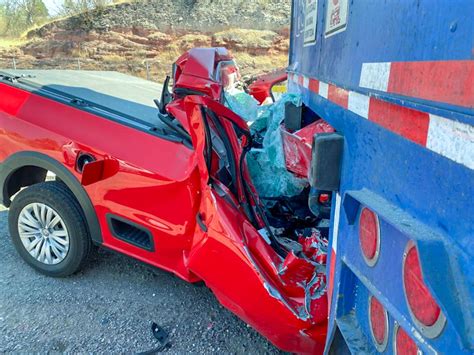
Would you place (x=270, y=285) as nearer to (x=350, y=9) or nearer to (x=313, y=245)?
(x=313, y=245)

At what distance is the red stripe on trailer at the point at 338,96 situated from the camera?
1.55 metres

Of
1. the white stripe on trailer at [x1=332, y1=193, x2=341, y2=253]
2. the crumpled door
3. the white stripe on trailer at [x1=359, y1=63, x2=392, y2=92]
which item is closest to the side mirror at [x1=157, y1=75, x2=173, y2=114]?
the crumpled door

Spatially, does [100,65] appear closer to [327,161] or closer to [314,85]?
[314,85]

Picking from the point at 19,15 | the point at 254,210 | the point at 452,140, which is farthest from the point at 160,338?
the point at 19,15

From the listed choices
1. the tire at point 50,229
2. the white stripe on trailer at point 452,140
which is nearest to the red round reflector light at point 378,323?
the white stripe on trailer at point 452,140

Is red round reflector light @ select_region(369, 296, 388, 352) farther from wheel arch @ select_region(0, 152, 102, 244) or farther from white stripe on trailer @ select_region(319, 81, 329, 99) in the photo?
wheel arch @ select_region(0, 152, 102, 244)

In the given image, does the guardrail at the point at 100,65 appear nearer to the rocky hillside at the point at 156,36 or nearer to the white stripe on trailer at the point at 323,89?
the rocky hillside at the point at 156,36

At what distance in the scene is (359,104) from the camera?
1392 millimetres

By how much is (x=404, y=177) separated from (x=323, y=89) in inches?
38.2

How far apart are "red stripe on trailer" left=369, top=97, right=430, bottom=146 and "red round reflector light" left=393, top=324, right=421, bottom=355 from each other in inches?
20.7

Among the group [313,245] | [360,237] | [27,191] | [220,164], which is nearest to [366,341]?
[360,237]

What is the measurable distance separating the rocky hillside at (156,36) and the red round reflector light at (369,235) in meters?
23.0

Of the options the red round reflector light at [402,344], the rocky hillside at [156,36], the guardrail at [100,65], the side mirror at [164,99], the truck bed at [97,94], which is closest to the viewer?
the red round reflector light at [402,344]

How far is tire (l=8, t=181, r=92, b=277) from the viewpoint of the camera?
9.86ft
